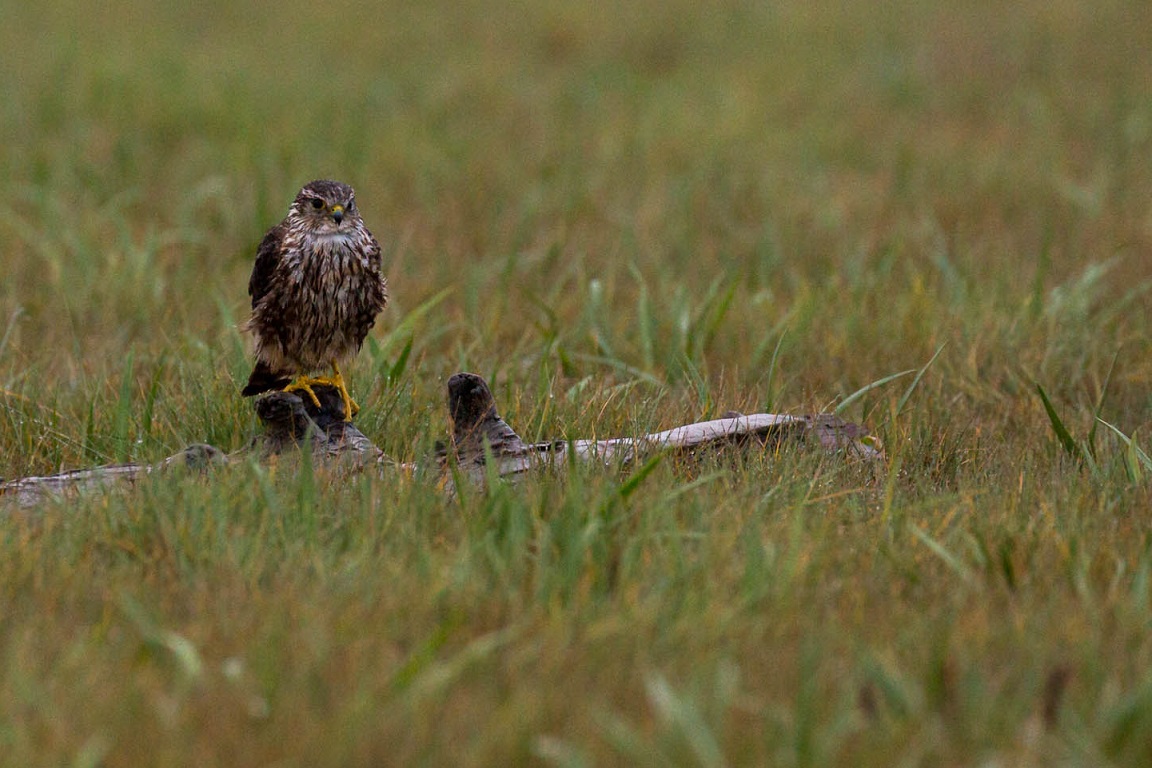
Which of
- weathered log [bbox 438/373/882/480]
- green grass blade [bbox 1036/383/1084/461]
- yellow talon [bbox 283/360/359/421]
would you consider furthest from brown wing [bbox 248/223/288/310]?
green grass blade [bbox 1036/383/1084/461]

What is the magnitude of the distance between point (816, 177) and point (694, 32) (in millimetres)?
4079

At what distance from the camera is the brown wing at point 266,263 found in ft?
14.1

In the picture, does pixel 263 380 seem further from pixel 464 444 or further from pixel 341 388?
pixel 464 444

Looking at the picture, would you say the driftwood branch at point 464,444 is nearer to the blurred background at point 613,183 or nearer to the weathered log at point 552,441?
the weathered log at point 552,441

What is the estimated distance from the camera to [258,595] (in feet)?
9.18

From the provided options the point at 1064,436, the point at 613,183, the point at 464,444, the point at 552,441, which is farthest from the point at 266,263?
the point at 613,183

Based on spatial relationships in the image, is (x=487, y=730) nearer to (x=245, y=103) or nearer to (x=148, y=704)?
(x=148, y=704)

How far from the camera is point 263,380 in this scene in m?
4.24

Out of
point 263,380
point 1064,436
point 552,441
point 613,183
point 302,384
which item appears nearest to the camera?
point 552,441

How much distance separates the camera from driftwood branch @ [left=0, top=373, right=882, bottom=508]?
3498 millimetres

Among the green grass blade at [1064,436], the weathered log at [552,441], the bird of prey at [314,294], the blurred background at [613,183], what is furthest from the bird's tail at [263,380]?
the green grass blade at [1064,436]

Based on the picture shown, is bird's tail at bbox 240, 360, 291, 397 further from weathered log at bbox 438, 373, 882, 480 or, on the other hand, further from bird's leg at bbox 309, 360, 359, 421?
weathered log at bbox 438, 373, 882, 480

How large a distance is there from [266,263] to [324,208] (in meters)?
0.25

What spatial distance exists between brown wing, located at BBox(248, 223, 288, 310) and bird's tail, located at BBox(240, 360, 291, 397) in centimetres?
20
